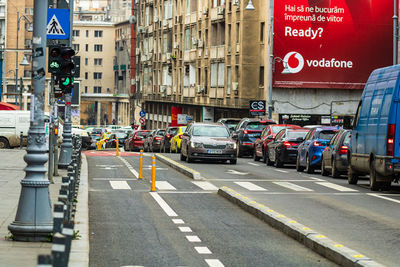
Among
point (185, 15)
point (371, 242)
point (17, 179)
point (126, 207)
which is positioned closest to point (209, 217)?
point (126, 207)

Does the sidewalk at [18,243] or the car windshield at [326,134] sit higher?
the car windshield at [326,134]

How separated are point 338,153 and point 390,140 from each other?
6.38 meters

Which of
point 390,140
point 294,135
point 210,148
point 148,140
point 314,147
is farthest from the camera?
point 148,140

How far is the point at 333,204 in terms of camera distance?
688 inches

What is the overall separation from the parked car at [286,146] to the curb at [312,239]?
1557 cm

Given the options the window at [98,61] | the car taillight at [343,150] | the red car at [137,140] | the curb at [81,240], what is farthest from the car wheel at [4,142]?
the window at [98,61]

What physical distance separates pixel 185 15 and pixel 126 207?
6362cm

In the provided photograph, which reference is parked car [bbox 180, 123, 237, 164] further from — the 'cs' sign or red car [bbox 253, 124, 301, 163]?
the 'cs' sign

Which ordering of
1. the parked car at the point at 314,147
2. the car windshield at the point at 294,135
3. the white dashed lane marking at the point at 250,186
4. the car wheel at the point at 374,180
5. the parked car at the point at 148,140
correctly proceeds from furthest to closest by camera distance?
the parked car at the point at 148,140 → the car windshield at the point at 294,135 → the parked car at the point at 314,147 → the white dashed lane marking at the point at 250,186 → the car wheel at the point at 374,180

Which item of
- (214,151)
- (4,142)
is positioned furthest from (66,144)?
(4,142)

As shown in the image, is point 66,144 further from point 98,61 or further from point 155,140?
point 98,61

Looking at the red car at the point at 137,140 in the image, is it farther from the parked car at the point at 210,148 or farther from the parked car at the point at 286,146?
the parked car at the point at 286,146

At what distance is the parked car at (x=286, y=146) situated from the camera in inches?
1267

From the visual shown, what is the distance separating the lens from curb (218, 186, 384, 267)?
9.65 m
